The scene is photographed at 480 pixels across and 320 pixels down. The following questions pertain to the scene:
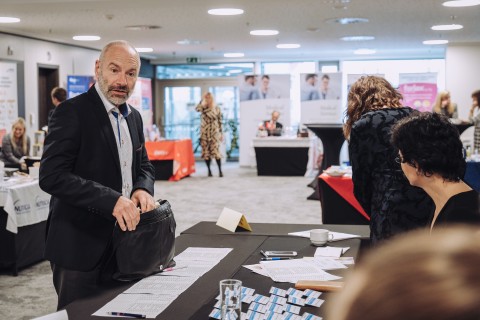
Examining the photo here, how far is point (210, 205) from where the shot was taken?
9.65m

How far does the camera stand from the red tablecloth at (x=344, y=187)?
650 cm

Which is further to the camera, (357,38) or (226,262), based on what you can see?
(357,38)

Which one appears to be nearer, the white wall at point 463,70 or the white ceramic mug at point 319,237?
the white ceramic mug at point 319,237

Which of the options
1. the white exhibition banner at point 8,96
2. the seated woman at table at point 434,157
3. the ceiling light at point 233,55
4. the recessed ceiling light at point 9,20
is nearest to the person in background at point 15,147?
the recessed ceiling light at point 9,20

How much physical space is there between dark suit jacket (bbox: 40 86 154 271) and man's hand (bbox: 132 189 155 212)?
7 cm

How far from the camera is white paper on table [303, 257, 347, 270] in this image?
2.67 m

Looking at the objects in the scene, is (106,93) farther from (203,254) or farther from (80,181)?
(203,254)

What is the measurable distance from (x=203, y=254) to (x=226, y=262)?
0.55 ft

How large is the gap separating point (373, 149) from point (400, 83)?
12.5 meters

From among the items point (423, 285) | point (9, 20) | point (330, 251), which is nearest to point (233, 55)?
point (9, 20)

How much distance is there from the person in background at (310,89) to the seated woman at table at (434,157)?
40.7 feet

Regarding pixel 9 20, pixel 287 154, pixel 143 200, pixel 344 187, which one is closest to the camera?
pixel 143 200

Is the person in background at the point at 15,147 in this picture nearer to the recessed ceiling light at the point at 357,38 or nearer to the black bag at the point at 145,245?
the black bag at the point at 145,245

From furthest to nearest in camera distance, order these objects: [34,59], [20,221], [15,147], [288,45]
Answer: [288,45] → [34,59] → [15,147] → [20,221]
